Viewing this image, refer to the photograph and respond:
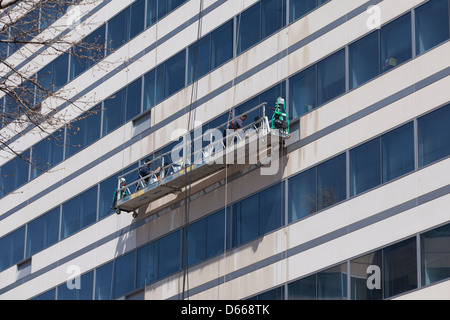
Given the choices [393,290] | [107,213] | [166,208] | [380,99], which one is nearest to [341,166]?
[380,99]

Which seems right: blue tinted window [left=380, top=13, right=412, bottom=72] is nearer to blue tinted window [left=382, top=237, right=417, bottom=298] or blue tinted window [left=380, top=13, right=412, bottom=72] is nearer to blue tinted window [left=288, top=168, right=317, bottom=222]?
blue tinted window [left=288, top=168, right=317, bottom=222]

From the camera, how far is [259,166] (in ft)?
122

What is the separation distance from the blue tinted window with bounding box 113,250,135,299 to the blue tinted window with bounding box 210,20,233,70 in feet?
28.4

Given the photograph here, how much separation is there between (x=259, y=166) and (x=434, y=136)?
8.00 m

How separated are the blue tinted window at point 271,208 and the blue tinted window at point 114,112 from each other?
11326 millimetres

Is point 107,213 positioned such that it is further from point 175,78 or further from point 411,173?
point 411,173

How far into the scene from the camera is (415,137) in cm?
3161

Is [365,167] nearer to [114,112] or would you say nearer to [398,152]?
[398,152]

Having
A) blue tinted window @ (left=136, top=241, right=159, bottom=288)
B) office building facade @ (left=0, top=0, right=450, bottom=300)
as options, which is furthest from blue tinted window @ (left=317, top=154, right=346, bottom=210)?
blue tinted window @ (left=136, top=241, right=159, bottom=288)

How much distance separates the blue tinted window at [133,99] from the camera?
45125mm

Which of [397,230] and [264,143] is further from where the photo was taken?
[264,143]

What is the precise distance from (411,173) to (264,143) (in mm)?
6294
